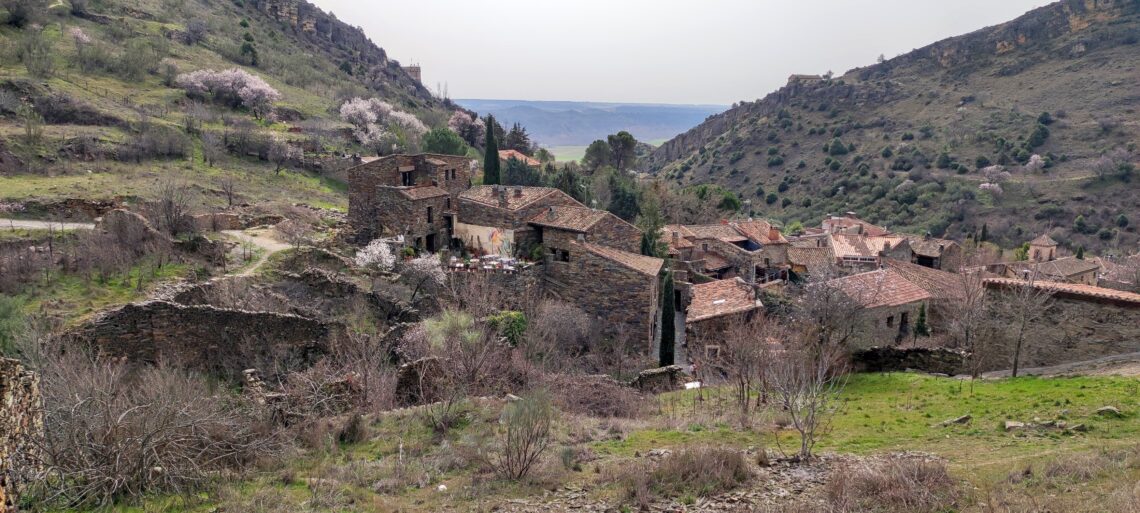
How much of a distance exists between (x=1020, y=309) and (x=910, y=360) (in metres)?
2.82

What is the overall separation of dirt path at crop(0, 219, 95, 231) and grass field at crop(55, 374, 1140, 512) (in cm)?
1734

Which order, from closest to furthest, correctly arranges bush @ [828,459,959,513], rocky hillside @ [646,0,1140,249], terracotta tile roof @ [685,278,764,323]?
bush @ [828,459,959,513], terracotta tile roof @ [685,278,764,323], rocky hillside @ [646,0,1140,249]

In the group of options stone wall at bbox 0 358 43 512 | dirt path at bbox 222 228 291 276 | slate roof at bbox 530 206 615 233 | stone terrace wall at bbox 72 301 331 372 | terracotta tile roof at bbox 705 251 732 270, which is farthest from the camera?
terracotta tile roof at bbox 705 251 732 270

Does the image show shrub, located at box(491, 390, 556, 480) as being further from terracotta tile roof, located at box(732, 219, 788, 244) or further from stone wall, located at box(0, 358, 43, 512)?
terracotta tile roof, located at box(732, 219, 788, 244)

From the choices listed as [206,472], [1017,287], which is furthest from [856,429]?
[206,472]

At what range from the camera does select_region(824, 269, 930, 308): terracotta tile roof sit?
2045cm

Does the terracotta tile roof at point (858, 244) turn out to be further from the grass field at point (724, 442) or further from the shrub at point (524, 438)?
the shrub at point (524, 438)

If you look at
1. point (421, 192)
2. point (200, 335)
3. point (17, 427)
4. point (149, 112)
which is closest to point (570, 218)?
point (421, 192)

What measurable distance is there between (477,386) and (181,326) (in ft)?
23.8

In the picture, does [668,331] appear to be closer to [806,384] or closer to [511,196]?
[511,196]

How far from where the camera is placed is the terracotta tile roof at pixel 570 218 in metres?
26.0

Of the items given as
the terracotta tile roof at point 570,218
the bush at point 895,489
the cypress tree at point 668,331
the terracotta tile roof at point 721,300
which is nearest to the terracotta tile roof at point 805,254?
the terracotta tile roof at point 721,300

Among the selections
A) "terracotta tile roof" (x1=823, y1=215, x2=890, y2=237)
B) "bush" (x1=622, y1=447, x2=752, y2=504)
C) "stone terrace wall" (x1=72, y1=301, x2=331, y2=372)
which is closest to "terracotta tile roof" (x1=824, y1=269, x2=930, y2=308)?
"bush" (x1=622, y1=447, x2=752, y2=504)

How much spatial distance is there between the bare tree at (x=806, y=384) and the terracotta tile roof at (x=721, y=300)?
531 centimetres
